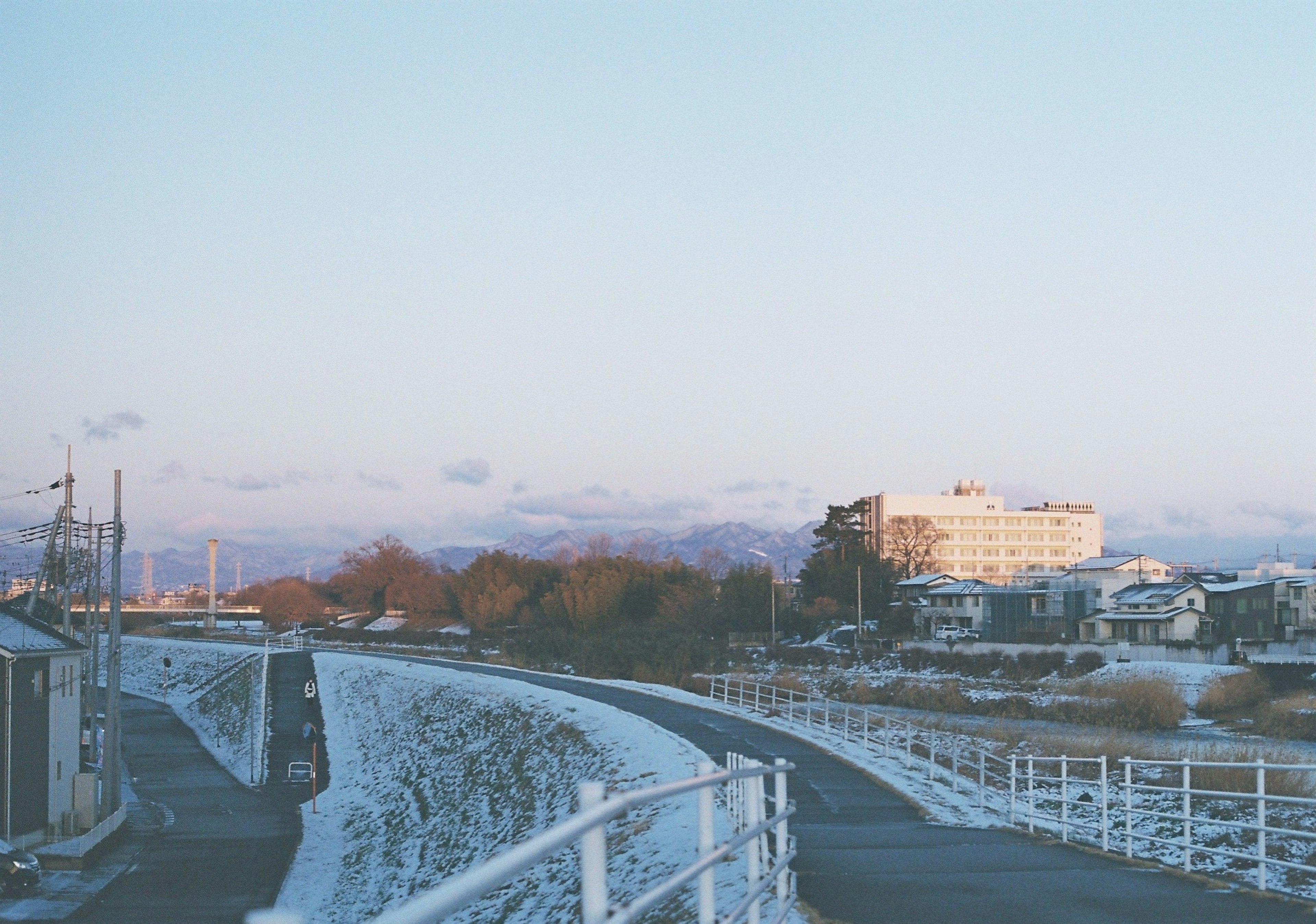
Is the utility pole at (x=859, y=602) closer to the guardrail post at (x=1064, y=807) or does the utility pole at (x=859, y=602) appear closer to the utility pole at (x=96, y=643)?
the utility pole at (x=96, y=643)

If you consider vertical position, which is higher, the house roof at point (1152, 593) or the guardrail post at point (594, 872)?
the guardrail post at point (594, 872)

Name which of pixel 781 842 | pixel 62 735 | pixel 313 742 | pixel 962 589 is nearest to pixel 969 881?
pixel 781 842

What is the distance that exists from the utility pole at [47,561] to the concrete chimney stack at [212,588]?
378 feet

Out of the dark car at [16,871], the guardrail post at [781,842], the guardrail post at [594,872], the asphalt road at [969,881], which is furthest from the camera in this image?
the dark car at [16,871]

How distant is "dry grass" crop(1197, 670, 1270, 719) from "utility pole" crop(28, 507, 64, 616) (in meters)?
46.0

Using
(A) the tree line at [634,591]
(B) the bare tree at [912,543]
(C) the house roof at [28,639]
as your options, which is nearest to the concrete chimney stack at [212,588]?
(A) the tree line at [634,591]

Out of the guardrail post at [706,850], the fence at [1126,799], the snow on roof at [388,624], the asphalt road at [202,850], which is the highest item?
the guardrail post at [706,850]

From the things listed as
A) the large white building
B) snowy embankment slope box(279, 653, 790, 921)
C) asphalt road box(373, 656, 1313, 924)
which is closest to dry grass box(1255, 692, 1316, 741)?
snowy embankment slope box(279, 653, 790, 921)

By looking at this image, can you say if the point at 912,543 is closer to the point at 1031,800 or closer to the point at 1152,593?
the point at 1152,593

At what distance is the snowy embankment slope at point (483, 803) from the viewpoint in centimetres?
1930

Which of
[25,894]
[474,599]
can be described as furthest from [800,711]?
[474,599]

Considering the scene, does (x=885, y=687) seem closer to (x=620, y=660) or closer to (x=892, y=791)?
(x=620, y=660)

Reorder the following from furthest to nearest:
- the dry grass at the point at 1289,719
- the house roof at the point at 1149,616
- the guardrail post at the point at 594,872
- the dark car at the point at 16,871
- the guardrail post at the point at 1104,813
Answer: the house roof at the point at 1149,616, the dry grass at the point at 1289,719, the dark car at the point at 16,871, the guardrail post at the point at 1104,813, the guardrail post at the point at 594,872

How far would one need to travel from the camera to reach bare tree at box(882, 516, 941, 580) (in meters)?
145
